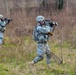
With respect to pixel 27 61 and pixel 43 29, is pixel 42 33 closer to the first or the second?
pixel 43 29

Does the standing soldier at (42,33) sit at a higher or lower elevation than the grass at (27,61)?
higher

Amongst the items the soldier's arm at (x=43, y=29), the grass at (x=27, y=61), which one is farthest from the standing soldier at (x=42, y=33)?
the grass at (x=27, y=61)

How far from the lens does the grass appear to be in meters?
7.81

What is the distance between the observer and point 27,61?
8922mm

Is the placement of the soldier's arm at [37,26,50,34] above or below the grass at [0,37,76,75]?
above

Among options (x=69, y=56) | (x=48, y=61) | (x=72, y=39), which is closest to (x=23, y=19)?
(x=72, y=39)

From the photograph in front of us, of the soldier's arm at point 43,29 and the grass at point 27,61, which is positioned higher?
the soldier's arm at point 43,29

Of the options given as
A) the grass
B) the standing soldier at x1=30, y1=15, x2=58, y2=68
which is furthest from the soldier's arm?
the grass

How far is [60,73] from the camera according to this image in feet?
25.4

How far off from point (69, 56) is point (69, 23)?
4.87 meters

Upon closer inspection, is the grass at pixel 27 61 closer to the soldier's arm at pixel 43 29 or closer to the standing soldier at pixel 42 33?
the standing soldier at pixel 42 33

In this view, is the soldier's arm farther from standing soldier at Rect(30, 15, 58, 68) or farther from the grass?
the grass

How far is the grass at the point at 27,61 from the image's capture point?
25.6 feet

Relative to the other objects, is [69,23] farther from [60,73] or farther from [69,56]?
[60,73]
